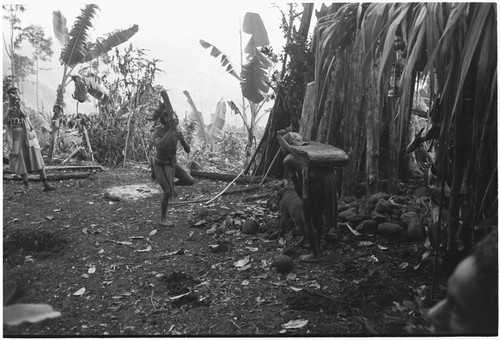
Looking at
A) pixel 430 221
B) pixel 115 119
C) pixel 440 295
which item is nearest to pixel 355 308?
pixel 440 295

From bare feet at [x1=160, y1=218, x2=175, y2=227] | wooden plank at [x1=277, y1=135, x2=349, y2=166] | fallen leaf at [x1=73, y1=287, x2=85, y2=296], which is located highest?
wooden plank at [x1=277, y1=135, x2=349, y2=166]

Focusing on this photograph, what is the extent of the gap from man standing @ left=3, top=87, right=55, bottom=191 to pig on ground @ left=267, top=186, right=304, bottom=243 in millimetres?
2087

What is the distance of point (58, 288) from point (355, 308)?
1.49m

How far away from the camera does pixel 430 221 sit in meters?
2.25

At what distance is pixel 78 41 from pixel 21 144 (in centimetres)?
173

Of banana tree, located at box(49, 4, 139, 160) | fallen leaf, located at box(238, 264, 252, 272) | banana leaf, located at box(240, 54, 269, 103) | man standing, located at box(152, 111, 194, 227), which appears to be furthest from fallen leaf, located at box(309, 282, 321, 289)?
banana tree, located at box(49, 4, 139, 160)

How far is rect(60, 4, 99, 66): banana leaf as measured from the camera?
5.04 metres

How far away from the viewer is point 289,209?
301 cm

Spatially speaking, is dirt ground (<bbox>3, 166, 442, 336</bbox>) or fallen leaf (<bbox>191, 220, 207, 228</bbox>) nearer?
dirt ground (<bbox>3, 166, 442, 336</bbox>)

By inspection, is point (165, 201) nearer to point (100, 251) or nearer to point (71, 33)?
point (100, 251)

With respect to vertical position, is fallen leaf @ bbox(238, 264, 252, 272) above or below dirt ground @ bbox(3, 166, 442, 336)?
below

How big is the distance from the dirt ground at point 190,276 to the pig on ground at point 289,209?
9 cm

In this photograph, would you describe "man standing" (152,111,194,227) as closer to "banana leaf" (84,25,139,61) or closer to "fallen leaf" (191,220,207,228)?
"fallen leaf" (191,220,207,228)

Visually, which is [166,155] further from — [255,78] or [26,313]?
[255,78]
